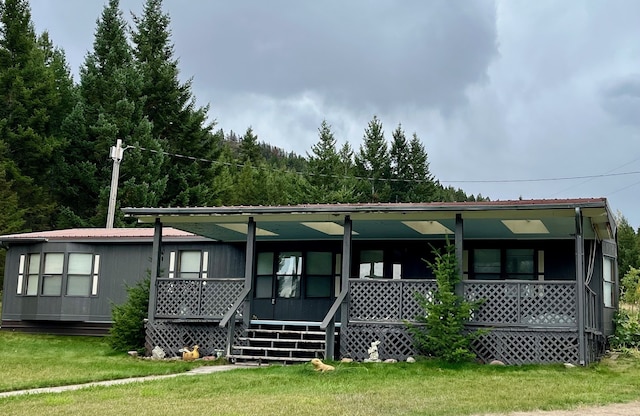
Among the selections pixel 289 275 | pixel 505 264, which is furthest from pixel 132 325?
pixel 505 264

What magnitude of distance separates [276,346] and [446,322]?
3.87m

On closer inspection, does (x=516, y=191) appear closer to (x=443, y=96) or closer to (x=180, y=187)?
(x=443, y=96)

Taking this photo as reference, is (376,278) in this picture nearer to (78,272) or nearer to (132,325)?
(132,325)

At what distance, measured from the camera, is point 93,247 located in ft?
69.1

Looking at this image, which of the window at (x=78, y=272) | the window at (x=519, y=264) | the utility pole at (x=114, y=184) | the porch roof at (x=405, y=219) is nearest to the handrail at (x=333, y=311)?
the porch roof at (x=405, y=219)

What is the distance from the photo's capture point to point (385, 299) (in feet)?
46.5

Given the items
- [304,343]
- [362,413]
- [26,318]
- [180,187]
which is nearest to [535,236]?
[304,343]

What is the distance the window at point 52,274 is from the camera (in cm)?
2109

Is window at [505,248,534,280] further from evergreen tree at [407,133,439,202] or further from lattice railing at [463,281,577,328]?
evergreen tree at [407,133,439,202]

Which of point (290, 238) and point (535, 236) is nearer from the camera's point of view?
point (535, 236)

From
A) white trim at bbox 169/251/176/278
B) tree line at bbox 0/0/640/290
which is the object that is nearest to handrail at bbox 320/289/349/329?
white trim at bbox 169/251/176/278

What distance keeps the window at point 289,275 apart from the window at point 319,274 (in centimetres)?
27

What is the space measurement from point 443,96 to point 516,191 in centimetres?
1790

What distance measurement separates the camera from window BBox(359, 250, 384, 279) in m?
18.3
